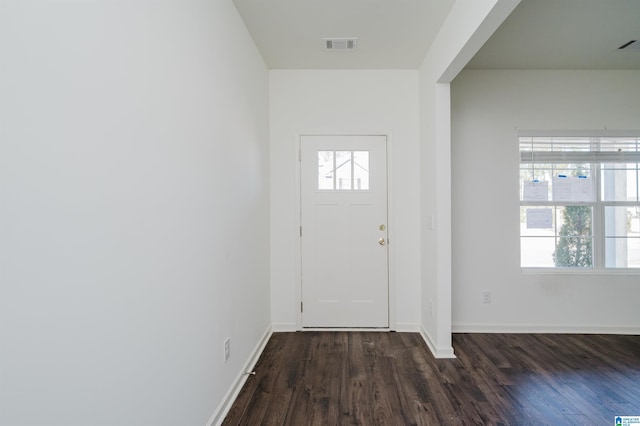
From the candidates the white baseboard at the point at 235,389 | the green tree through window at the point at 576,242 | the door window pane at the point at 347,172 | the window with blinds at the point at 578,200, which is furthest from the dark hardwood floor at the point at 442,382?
the door window pane at the point at 347,172

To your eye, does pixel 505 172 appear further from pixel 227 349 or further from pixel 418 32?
pixel 227 349

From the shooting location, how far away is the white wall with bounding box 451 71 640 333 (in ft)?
10.5

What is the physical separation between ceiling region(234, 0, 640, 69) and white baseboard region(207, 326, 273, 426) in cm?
271

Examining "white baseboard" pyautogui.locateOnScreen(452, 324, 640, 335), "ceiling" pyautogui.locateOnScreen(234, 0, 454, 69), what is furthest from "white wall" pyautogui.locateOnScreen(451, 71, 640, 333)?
"ceiling" pyautogui.locateOnScreen(234, 0, 454, 69)

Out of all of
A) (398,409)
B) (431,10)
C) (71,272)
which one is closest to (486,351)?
(398,409)

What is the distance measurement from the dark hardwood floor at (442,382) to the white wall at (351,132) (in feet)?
1.61

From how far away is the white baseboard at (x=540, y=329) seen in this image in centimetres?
315

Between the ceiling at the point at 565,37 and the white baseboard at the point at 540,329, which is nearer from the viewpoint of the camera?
the ceiling at the point at 565,37

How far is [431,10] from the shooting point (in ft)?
7.43

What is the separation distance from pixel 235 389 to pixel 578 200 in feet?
A: 12.5

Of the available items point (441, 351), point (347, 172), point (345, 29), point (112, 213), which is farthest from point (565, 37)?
point (112, 213)

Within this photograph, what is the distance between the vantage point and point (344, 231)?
3250 millimetres

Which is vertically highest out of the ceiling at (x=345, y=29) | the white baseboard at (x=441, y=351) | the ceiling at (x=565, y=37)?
the ceiling at (x=345, y=29)

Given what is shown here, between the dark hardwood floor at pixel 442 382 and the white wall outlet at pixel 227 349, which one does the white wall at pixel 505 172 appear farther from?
the white wall outlet at pixel 227 349
